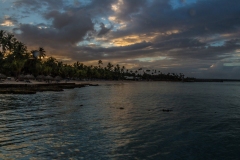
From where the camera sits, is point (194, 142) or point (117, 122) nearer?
point (194, 142)

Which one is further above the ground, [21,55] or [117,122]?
[21,55]

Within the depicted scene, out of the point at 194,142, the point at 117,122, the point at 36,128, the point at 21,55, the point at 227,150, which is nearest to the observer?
the point at 227,150

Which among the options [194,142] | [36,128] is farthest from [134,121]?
[36,128]

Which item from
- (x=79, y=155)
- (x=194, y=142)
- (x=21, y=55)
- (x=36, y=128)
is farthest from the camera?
(x=21, y=55)

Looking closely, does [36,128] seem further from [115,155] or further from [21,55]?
[21,55]

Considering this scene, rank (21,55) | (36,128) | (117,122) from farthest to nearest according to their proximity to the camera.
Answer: (21,55), (117,122), (36,128)

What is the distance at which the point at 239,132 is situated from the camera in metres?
20.7

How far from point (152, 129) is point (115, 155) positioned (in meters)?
8.03

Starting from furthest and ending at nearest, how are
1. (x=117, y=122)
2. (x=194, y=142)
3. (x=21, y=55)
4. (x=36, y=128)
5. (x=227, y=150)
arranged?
(x=21, y=55), (x=117, y=122), (x=36, y=128), (x=194, y=142), (x=227, y=150)

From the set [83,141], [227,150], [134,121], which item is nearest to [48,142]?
[83,141]

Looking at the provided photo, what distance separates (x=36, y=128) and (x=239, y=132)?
19.9 m

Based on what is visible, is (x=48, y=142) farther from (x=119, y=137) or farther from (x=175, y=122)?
(x=175, y=122)

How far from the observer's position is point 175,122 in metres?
24.4

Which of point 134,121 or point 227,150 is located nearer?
point 227,150
